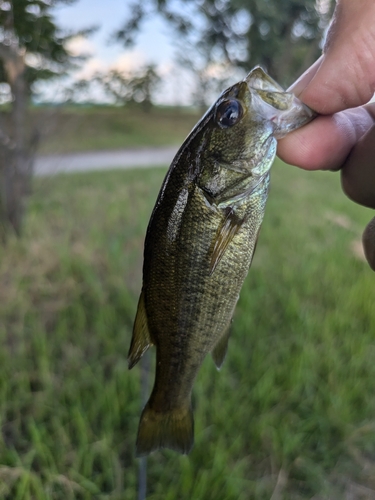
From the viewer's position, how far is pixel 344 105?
1.25m

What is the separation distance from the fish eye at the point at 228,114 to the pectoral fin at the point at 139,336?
0.53 meters

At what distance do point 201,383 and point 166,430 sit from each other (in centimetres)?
112

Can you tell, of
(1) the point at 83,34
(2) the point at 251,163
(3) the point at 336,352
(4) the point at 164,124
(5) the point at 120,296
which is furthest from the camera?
(4) the point at 164,124

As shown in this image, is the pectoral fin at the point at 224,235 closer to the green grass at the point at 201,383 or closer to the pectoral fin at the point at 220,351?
the pectoral fin at the point at 220,351

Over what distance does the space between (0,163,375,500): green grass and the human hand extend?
1246 mm

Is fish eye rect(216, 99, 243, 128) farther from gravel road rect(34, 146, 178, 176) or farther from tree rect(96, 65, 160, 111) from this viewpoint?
gravel road rect(34, 146, 178, 176)

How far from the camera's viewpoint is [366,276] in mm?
3490

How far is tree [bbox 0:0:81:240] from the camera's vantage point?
349cm

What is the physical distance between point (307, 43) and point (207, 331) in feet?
22.8

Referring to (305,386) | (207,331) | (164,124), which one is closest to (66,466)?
(207,331)

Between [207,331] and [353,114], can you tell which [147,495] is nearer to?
[207,331]

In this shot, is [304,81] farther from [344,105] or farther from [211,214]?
[211,214]

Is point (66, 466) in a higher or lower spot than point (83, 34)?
lower

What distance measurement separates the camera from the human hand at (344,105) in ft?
3.78
